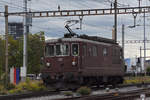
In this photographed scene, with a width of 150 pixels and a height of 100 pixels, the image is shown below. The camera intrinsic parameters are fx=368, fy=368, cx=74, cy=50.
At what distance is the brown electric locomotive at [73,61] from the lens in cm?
2347

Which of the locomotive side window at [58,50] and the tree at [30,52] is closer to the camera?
the locomotive side window at [58,50]

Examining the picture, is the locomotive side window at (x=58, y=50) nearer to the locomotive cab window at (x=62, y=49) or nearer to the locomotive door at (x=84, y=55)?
the locomotive cab window at (x=62, y=49)

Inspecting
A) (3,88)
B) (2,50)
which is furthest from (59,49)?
(2,50)

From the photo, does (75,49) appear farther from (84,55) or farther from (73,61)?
(73,61)

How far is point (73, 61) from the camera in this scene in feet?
77.2

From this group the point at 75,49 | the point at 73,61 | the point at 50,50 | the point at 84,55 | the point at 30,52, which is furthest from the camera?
the point at 30,52

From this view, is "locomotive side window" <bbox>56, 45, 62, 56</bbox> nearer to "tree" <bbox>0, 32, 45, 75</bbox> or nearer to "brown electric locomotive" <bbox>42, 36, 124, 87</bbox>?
"brown electric locomotive" <bbox>42, 36, 124, 87</bbox>

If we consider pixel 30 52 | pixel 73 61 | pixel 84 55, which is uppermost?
pixel 84 55

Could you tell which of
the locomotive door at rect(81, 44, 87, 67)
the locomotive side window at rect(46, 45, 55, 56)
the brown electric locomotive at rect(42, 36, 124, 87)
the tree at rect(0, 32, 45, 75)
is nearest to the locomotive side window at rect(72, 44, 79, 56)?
the brown electric locomotive at rect(42, 36, 124, 87)

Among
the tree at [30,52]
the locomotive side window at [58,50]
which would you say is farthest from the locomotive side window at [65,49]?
the tree at [30,52]

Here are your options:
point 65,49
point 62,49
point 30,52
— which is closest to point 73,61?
point 65,49

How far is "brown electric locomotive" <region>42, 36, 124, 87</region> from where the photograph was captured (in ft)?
77.0

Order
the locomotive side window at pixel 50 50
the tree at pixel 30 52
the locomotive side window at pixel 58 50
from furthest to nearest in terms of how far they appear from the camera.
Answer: the tree at pixel 30 52 < the locomotive side window at pixel 50 50 < the locomotive side window at pixel 58 50

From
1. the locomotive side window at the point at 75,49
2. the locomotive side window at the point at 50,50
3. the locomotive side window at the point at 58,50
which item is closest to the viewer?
A: the locomotive side window at the point at 75,49
